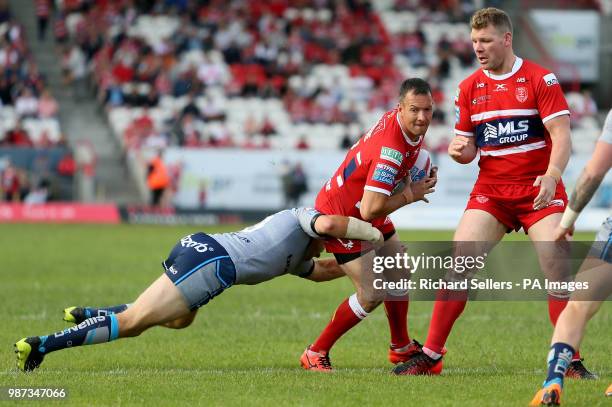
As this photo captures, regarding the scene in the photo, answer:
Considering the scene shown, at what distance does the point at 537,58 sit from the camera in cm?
4025

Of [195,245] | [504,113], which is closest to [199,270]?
[195,245]

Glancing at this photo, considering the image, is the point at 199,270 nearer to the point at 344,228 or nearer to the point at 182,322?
the point at 182,322

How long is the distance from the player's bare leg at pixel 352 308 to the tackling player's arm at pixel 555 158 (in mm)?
1462

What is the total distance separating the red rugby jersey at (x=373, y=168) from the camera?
8828 millimetres

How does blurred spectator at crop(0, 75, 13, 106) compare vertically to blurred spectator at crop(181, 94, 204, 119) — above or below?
above

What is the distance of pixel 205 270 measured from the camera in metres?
8.61

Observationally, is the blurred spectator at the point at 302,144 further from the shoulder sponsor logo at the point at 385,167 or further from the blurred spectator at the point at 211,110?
the shoulder sponsor logo at the point at 385,167

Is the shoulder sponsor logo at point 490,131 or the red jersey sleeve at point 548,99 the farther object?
the shoulder sponsor logo at point 490,131

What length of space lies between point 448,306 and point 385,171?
3.76 ft

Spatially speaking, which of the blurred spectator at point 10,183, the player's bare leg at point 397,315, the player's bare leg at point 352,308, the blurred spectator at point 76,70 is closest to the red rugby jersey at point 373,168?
the player's bare leg at point 397,315

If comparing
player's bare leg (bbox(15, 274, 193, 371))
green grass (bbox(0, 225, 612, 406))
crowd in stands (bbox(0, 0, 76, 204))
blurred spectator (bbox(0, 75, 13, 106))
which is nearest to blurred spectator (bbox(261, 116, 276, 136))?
crowd in stands (bbox(0, 0, 76, 204))

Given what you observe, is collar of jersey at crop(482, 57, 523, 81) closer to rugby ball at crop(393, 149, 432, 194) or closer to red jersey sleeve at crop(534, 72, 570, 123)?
red jersey sleeve at crop(534, 72, 570, 123)

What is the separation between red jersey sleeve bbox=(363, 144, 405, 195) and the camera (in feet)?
28.9

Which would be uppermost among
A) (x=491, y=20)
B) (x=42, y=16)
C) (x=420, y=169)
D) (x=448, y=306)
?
(x=491, y=20)
